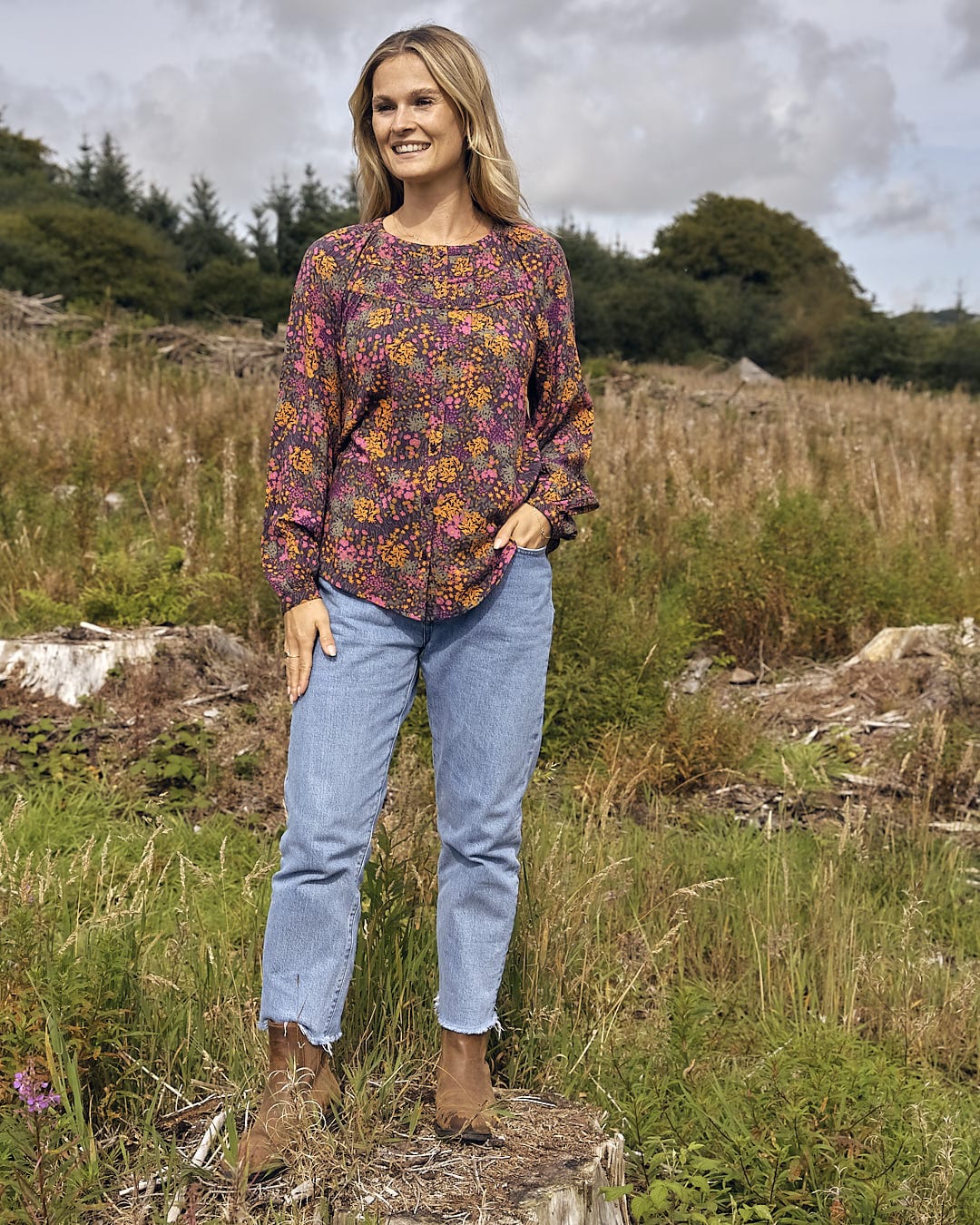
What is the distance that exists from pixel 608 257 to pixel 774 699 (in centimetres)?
3562

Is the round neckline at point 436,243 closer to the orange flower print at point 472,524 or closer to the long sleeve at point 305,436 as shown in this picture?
the long sleeve at point 305,436

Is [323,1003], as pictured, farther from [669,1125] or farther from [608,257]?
[608,257]

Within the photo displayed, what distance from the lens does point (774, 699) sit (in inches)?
236

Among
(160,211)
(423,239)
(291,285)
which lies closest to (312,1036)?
(423,239)

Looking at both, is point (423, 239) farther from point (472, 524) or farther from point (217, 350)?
point (217, 350)

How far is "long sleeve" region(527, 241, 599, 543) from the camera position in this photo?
8.39 feet

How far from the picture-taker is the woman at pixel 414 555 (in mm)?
2371

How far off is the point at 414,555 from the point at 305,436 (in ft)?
1.12

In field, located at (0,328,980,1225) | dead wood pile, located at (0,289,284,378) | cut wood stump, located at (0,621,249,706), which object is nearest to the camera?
field, located at (0,328,980,1225)

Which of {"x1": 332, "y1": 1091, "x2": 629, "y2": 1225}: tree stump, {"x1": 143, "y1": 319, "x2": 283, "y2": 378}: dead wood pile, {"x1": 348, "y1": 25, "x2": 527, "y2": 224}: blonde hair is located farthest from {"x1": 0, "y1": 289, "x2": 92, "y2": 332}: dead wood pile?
{"x1": 332, "y1": 1091, "x2": 629, "y2": 1225}: tree stump

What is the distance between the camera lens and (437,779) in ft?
8.36

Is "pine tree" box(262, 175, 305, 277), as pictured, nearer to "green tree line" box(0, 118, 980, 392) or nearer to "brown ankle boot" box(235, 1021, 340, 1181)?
"green tree line" box(0, 118, 980, 392)

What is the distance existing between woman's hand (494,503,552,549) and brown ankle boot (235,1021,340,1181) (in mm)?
1079

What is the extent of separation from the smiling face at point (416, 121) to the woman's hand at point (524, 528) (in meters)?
0.74
